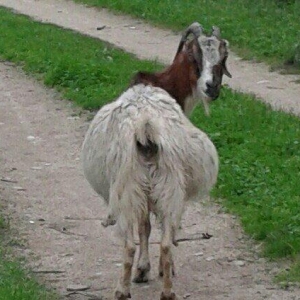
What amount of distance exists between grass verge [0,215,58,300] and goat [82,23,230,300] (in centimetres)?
52

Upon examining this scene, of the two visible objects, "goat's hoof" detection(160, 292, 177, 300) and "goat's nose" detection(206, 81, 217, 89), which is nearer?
"goat's hoof" detection(160, 292, 177, 300)

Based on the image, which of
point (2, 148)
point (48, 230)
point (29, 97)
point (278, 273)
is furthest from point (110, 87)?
point (278, 273)

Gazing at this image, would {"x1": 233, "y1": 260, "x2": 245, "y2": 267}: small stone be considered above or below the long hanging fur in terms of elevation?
below

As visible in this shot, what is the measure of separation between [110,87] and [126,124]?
604cm

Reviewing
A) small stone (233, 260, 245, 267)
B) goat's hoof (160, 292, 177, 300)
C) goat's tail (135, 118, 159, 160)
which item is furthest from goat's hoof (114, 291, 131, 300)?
small stone (233, 260, 245, 267)

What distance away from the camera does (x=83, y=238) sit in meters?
7.64

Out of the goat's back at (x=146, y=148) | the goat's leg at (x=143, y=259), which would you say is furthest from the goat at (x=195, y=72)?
the goat's leg at (x=143, y=259)

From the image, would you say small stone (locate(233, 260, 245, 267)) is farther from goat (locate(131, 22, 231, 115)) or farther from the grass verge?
the grass verge

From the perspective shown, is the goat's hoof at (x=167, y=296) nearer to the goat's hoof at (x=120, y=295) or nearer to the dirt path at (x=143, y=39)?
the goat's hoof at (x=120, y=295)

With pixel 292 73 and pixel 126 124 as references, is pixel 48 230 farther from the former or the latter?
pixel 292 73

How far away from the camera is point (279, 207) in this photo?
7.88m

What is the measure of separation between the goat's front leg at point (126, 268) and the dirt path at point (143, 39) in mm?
5607

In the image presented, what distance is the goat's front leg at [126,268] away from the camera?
6020mm

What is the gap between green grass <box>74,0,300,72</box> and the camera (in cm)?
1466
